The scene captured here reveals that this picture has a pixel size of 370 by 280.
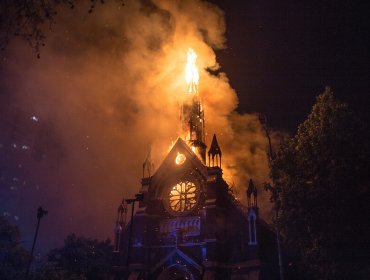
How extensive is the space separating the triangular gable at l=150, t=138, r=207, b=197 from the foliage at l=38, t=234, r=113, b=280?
653 inches

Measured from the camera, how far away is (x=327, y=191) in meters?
21.6

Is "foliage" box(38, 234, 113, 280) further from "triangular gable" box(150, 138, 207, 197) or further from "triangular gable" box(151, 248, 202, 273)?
"triangular gable" box(150, 138, 207, 197)

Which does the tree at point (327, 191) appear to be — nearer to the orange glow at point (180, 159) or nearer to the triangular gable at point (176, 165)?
the triangular gable at point (176, 165)

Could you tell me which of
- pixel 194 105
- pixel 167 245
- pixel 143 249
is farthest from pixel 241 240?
pixel 194 105

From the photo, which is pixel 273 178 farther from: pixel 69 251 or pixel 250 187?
pixel 69 251

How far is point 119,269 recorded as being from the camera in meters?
35.3

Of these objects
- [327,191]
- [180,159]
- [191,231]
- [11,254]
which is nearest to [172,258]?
[191,231]

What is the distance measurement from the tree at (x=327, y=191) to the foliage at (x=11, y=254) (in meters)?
30.2

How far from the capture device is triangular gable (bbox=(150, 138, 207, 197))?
37344 mm

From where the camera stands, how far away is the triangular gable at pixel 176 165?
3734 cm

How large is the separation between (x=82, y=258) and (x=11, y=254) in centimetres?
988

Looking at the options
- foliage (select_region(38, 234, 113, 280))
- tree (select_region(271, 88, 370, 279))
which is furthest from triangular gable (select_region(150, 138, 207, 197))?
foliage (select_region(38, 234, 113, 280))

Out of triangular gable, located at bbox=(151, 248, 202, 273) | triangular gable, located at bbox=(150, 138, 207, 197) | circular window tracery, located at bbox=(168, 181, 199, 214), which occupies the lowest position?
triangular gable, located at bbox=(151, 248, 202, 273)

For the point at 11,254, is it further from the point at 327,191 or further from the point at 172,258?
the point at 327,191
